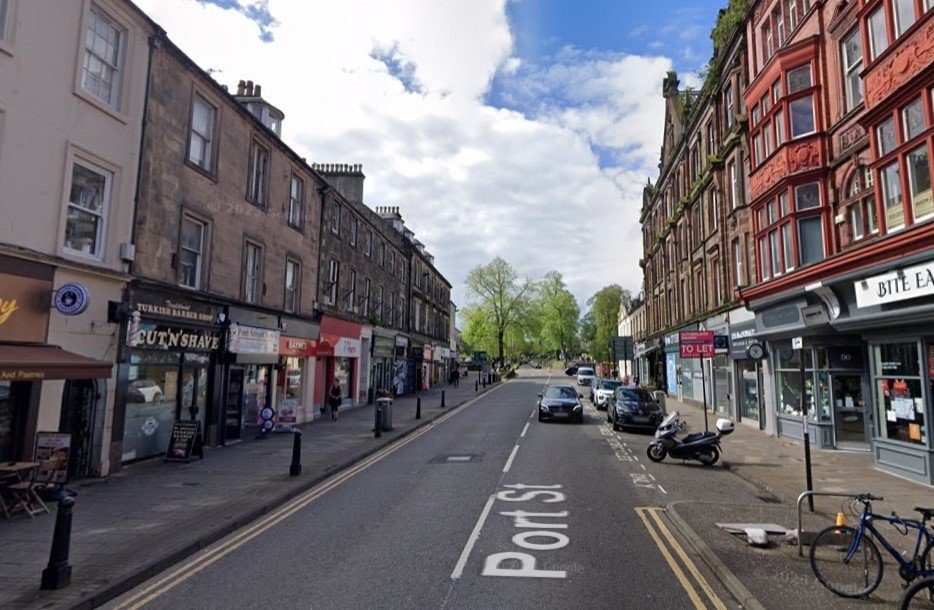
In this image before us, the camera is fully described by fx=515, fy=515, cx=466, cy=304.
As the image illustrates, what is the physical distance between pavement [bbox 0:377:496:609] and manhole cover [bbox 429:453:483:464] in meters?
2.09

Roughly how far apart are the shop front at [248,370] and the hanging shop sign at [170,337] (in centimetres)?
70

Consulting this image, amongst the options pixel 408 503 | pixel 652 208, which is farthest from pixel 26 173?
pixel 652 208

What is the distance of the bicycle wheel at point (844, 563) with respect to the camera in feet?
18.0

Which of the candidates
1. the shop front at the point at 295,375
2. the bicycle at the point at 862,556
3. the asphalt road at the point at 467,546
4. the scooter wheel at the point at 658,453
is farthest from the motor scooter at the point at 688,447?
the shop front at the point at 295,375

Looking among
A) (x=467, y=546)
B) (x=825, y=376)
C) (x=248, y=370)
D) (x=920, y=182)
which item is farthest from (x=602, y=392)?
(x=467, y=546)

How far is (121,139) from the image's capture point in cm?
1159

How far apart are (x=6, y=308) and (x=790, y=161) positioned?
1965 centimetres

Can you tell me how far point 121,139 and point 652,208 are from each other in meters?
37.9

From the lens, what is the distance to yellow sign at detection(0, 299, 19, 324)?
8.78 meters

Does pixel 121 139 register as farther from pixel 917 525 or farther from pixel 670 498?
pixel 917 525

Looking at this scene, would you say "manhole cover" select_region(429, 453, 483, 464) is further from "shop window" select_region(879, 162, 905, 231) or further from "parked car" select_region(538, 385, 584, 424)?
"shop window" select_region(879, 162, 905, 231)

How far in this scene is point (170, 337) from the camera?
42.9 feet

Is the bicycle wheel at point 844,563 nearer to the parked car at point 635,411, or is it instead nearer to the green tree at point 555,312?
the parked car at point 635,411

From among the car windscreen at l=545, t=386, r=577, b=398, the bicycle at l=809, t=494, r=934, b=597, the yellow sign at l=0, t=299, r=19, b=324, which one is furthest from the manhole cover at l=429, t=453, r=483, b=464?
the car windscreen at l=545, t=386, r=577, b=398
